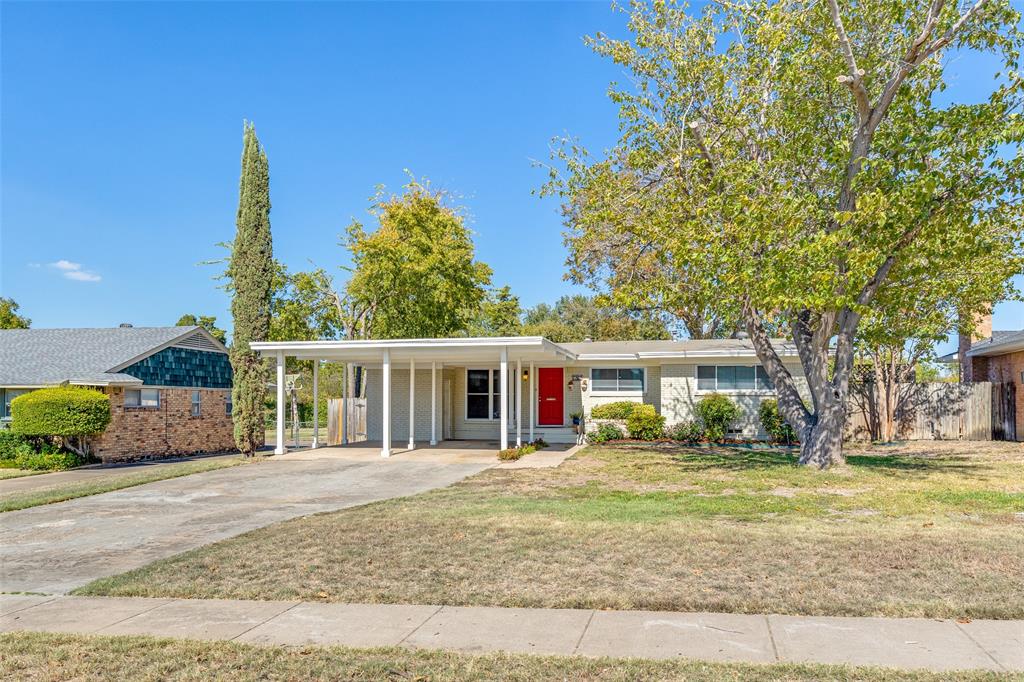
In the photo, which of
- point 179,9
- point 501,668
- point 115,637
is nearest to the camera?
point 501,668

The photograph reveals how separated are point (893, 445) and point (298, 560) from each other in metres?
17.7

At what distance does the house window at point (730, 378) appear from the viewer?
21000 millimetres

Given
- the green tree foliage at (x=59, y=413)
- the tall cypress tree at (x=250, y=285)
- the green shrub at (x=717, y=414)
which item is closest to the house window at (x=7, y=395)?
the green tree foliage at (x=59, y=413)

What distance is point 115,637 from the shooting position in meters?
4.82

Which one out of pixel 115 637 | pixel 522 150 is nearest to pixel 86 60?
pixel 522 150

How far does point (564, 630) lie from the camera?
4887 millimetres

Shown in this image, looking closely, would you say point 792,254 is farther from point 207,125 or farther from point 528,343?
point 207,125

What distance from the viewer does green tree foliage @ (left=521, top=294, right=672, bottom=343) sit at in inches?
1430

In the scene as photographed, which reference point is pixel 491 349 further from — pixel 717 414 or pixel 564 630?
pixel 564 630

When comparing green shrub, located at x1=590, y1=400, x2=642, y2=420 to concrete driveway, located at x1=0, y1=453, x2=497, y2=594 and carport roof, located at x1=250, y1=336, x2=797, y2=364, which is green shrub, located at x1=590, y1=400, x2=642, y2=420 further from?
concrete driveway, located at x1=0, y1=453, x2=497, y2=594

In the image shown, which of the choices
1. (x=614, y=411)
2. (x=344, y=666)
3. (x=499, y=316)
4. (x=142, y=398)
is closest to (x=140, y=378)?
(x=142, y=398)

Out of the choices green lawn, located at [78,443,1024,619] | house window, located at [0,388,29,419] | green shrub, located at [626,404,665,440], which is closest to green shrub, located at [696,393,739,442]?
green shrub, located at [626,404,665,440]

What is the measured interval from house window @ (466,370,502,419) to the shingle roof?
30.0ft

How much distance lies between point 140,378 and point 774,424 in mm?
18022
